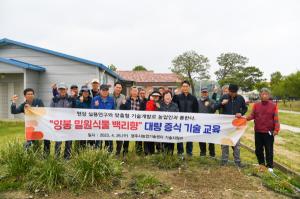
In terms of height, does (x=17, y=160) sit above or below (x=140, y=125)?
below

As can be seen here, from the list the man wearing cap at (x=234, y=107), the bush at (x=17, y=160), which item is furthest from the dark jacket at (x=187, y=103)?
the bush at (x=17, y=160)

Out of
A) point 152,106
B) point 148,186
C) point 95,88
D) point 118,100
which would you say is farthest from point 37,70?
point 148,186

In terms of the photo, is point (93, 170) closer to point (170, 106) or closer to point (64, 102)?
point (64, 102)

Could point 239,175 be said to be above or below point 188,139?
below

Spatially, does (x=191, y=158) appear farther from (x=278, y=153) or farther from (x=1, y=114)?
(x=1, y=114)

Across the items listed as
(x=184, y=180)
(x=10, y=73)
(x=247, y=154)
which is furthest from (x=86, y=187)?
(x=10, y=73)

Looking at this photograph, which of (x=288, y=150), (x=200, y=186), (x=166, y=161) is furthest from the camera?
(x=288, y=150)

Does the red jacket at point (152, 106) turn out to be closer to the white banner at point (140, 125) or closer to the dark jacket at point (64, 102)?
the white banner at point (140, 125)

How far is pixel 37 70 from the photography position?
1447 cm

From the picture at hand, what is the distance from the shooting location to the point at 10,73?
15.1 meters

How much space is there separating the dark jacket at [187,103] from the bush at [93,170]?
97.9 inches

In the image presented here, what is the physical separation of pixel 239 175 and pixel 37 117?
14.9 ft

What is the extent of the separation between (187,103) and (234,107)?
1105 millimetres

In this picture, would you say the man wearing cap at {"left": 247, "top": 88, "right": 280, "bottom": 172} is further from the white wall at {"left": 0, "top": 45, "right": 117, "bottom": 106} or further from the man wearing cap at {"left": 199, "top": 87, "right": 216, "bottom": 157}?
the white wall at {"left": 0, "top": 45, "right": 117, "bottom": 106}
